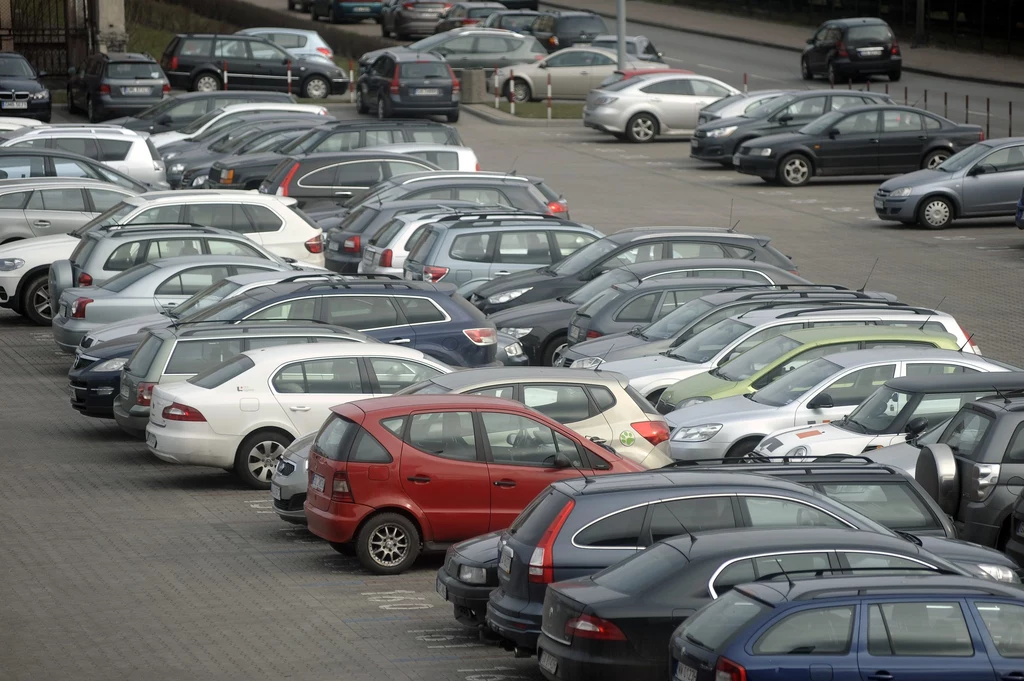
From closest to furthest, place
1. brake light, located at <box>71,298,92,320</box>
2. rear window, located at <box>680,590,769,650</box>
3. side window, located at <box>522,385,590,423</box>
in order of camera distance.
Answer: rear window, located at <box>680,590,769,650</box> → side window, located at <box>522,385,590,423</box> → brake light, located at <box>71,298,92,320</box>

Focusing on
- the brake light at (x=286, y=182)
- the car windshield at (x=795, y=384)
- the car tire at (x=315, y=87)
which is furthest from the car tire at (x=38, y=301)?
the car tire at (x=315, y=87)

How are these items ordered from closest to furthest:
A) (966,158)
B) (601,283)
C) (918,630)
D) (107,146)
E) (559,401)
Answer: (918,630) < (559,401) < (601,283) < (966,158) < (107,146)

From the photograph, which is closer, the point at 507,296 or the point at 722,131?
the point at 507,296

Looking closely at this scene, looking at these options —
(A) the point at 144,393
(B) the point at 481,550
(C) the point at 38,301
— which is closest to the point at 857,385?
(B) the point at 481,550

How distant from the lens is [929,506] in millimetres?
11781

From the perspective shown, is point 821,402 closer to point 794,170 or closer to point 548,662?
point 548,662

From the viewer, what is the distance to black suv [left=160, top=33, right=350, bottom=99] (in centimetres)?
4359

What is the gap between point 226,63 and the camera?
1720 inches

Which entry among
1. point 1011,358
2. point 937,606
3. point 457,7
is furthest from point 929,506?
point 457,7

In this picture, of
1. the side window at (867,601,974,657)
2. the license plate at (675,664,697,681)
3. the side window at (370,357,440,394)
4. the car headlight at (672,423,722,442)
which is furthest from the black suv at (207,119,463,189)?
the side window at (867,601,974,657)

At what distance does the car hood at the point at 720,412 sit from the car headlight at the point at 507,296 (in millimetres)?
5469

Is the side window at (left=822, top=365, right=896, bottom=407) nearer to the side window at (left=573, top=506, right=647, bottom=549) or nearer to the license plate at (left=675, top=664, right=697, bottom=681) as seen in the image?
the side window at (left=573, top=506, right=647, bottom=549)

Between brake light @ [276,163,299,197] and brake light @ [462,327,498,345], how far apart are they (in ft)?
33.4

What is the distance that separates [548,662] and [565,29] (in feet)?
145
